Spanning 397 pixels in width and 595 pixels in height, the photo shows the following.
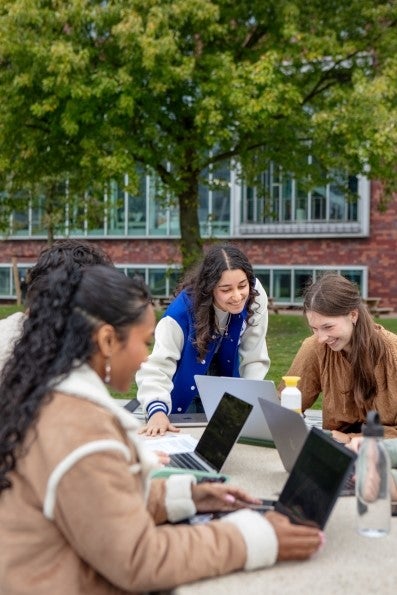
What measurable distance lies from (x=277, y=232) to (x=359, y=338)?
61.8ft

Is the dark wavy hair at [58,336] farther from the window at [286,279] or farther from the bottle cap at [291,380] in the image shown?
the window at [286,279]

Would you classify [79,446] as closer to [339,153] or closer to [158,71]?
[158,71]

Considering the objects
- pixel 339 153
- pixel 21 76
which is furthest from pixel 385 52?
pixel 21 76

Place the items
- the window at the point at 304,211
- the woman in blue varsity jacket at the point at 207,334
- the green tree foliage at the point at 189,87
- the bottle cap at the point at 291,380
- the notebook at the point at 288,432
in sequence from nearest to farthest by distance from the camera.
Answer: the notebook at the point at 288,432 < the bottle cap at the point at 291,380 < the woman in blue varsity jacket at the point at 207,334 < the green tree foliage at the point at 189,87 < the window at the point at 304,211

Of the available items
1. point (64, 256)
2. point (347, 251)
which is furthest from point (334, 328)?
point (347, 251)

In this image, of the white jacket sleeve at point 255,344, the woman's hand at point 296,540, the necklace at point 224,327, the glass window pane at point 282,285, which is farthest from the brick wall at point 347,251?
the woman's hand at point 296,540

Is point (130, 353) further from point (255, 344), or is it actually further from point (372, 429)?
point (255, 344)

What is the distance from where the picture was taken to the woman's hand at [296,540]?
1.81m

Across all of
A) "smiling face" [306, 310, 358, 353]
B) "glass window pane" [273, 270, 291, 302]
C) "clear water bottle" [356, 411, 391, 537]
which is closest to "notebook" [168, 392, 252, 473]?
"clear water bottle" [356, 411, 391, 537]

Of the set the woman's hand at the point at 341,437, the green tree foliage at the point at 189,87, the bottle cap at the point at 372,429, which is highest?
the green tree foliage at the point at 189,87

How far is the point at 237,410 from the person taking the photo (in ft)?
8.56

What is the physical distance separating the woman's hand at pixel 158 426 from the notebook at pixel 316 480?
1292 millimetres

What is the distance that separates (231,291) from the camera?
3842 millimetres

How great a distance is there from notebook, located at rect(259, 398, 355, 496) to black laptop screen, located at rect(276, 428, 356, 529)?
15 centimetres
